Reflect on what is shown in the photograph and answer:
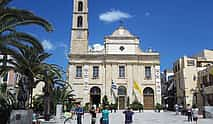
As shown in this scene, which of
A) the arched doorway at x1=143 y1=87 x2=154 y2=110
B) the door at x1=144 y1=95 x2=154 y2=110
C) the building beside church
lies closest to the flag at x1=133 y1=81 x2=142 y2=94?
the building beside church

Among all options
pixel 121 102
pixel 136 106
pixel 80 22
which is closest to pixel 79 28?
pixel 80 22

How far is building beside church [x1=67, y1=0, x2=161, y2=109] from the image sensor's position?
47875mm

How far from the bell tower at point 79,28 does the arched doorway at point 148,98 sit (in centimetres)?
1250

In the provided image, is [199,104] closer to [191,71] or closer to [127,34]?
[191,71]

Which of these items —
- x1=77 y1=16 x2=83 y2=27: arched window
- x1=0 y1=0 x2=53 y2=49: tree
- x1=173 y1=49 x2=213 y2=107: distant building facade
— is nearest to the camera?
x1=0 y1=0 x2=53 y2=49: tree

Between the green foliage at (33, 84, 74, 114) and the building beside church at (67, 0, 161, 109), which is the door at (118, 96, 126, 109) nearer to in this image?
the building beside church at (67, 0, 161, 109)

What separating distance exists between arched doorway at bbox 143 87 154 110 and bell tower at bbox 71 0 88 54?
12501 millimetres

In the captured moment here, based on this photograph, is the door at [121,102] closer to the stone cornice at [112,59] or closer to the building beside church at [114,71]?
the building beside church at [114,71]

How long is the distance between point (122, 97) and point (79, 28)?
1407cm

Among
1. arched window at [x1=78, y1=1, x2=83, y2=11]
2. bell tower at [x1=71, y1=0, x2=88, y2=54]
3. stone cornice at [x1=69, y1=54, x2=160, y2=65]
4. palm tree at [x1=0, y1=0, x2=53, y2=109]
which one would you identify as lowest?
palm tree at [x1=0, y1=0, x2=53, y2=109]

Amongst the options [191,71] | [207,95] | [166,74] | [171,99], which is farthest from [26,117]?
[166,74]

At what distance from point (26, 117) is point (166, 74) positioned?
179 ft

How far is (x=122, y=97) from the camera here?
1898 inches

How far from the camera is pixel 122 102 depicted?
47781 mm
